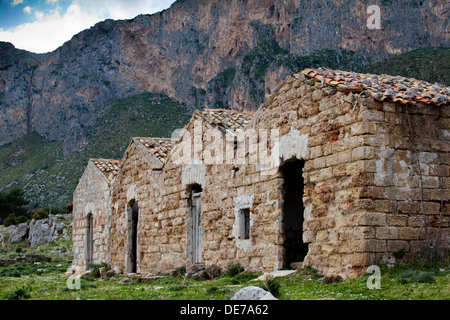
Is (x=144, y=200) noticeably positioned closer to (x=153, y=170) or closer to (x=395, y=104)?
(x=153, y=170)

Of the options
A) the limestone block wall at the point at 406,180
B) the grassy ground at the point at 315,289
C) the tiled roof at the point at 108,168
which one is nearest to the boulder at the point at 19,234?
the tiled roof at the point at 108,168

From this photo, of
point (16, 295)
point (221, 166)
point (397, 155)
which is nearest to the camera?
point (397, 155)

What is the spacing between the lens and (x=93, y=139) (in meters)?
80.8

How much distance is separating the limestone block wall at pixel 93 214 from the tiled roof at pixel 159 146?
9.41ft

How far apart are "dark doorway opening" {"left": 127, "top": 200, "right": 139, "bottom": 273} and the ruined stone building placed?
1.14 meters

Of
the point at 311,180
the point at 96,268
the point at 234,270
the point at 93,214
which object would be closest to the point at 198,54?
the point at 93,214

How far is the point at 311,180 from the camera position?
996cm

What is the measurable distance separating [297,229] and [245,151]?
2106 mm

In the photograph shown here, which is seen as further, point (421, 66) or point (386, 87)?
point (421, 66)

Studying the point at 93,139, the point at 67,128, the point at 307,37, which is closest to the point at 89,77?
the point at 67,128

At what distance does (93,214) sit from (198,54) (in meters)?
89.9

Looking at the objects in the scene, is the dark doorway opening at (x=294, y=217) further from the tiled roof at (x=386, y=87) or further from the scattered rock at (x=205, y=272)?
the tiled roof at (x=386, y=87)

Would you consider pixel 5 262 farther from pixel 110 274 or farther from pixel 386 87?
pixel 386 87

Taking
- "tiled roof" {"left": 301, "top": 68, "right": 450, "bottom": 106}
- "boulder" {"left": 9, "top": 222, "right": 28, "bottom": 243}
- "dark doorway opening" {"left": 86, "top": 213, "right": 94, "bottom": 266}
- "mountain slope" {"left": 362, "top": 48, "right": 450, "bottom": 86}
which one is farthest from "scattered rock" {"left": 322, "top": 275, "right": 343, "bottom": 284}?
"mountain slope" {"left": 362, "top": 48, "right": 450, "bottom": 86}
